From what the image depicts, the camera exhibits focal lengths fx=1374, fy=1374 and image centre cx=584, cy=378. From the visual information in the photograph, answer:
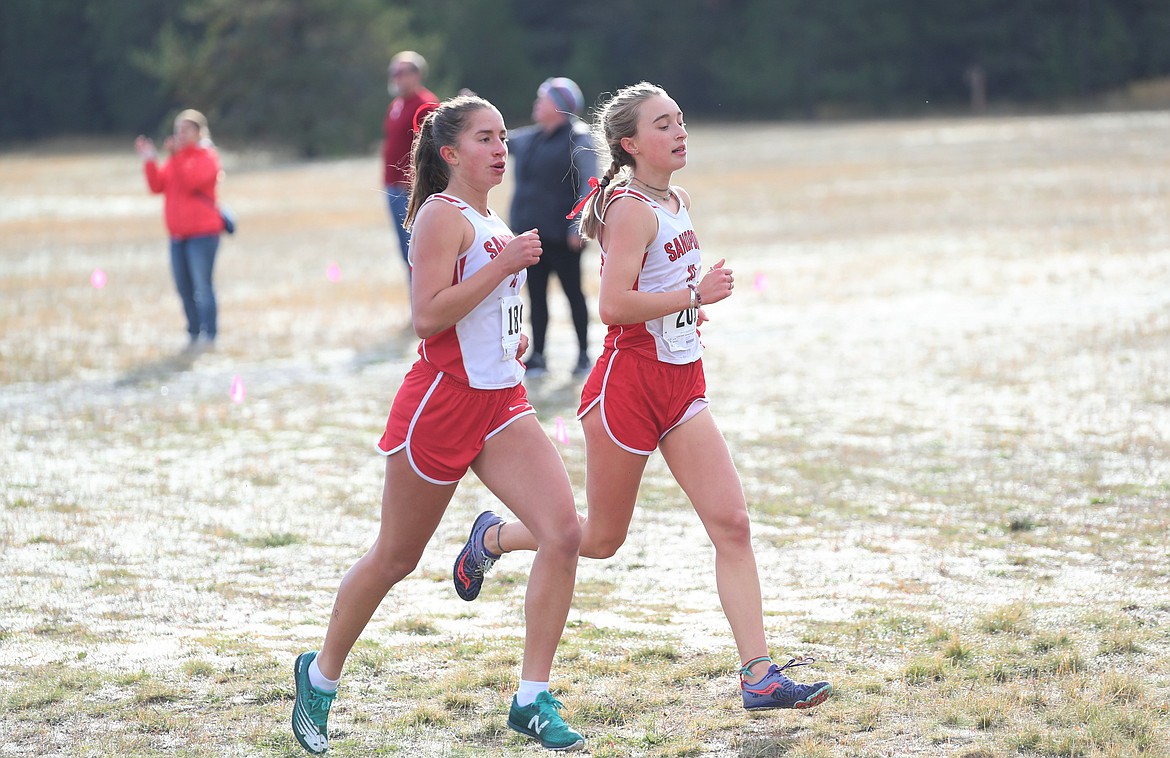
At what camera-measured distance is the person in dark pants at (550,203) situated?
10.3 m

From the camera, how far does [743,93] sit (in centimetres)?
7019

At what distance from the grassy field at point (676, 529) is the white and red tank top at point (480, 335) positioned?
1.12 meters

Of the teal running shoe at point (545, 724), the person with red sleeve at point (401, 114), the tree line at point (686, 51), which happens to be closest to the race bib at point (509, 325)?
the teal running shoe at point (545, 724)

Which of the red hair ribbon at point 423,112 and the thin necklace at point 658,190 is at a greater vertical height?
the red hair ribbon at point 423,112

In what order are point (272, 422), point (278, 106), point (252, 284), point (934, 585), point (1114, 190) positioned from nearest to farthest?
point (934, 585) → point (272, 422) → point (252, 284) → point (1114, 190) → point (278, 106)

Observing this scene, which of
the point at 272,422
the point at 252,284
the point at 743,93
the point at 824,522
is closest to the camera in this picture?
the point at 824,522

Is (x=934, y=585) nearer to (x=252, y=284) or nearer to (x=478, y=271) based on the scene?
(x=478, y=271)

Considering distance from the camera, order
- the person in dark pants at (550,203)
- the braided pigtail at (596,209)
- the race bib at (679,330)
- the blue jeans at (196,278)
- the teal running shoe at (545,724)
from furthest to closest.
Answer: the blue jeans at (196,278) < the person in dark pants at (550,203) < the braided pigtail at (596,209) < the race bib at (679,330) < the teal running shoe at (545,724)

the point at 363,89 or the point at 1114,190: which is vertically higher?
the point at 363,89

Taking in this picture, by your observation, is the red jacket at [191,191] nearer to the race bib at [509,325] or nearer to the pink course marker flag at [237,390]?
the pink course marker flag at [237,390]

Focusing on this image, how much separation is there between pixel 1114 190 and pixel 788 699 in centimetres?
2072

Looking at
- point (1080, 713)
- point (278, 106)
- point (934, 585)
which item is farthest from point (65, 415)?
point (278, 106)

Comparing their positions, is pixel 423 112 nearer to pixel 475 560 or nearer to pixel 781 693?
pixel 475 560

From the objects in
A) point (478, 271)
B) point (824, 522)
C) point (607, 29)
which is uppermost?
point (607, 29)
